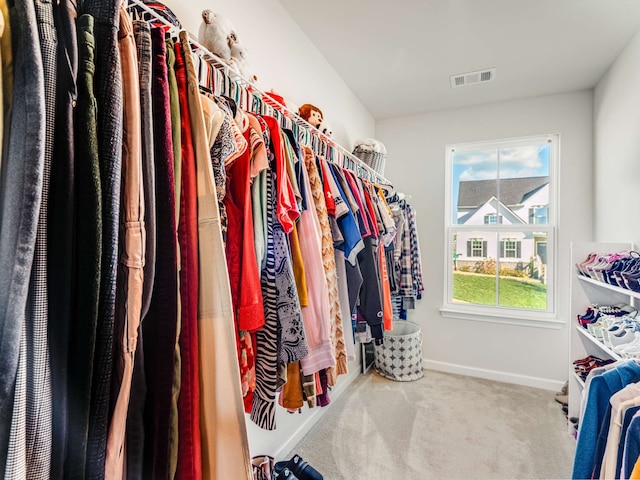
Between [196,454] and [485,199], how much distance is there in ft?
10.1

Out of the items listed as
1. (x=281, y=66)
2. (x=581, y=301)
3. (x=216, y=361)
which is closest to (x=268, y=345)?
(x=216, y=361)

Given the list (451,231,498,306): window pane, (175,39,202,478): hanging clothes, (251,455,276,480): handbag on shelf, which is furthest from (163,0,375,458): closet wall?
(451,231,498,306): window pane

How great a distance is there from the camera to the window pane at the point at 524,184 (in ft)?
9.21

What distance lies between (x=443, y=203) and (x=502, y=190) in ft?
1.68

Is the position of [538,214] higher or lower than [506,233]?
higher

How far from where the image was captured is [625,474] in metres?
0.83

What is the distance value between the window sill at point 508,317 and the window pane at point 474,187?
81cm

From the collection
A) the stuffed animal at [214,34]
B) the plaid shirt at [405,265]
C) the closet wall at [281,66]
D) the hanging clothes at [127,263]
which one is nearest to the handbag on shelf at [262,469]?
the closet wall at [281,66]

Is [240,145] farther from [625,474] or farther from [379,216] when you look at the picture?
[625,474]

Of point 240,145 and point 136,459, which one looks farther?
point 240,145

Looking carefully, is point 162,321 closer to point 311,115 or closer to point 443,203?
point 311,115

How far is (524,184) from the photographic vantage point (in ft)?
9.40

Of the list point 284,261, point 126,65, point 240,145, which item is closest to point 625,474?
point 284,261

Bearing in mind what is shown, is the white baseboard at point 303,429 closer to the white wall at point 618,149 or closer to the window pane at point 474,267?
the window pane at point 474,267
